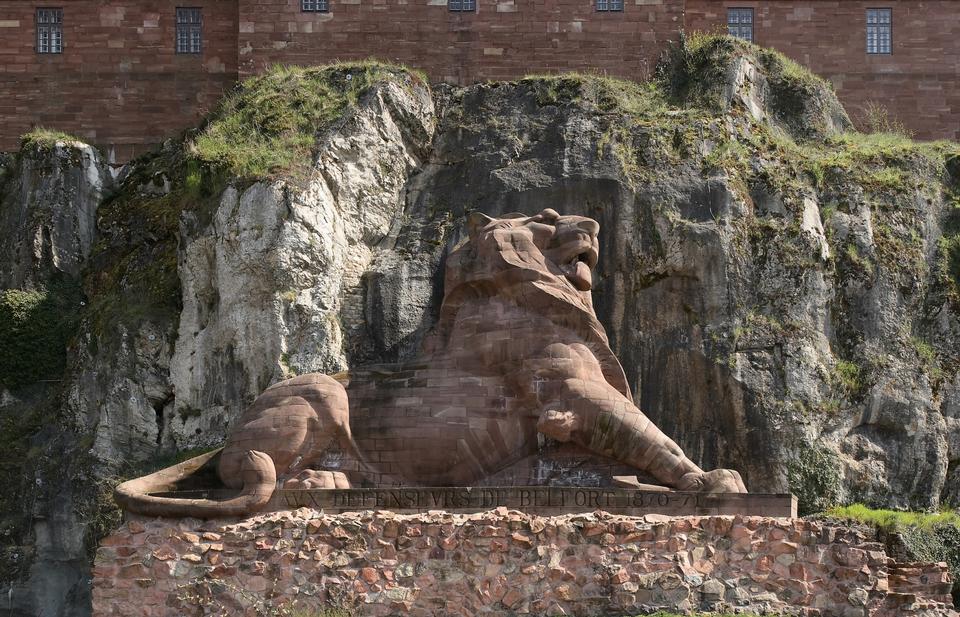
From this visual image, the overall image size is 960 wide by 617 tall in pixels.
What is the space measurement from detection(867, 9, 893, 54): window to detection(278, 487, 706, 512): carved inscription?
1882 cm

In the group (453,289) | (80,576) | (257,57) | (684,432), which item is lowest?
(80,576)

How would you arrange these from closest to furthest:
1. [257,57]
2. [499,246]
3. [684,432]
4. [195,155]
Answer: [499,246]
[684,432]
[195,155]
[257,57]

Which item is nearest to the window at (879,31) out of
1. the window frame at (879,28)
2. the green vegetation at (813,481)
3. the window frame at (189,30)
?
the window frame at (879,28)

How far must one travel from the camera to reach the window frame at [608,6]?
3750 cm

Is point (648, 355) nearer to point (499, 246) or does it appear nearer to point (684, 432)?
point (684, 432)

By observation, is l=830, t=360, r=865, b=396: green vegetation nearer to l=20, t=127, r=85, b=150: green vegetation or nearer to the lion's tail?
the lion's tail

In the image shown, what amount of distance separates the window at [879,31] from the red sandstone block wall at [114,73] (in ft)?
44.5

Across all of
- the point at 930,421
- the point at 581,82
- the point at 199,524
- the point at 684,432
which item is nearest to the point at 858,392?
the point at 930,421

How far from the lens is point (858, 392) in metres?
31.3

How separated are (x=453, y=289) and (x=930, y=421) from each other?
976 centimetres

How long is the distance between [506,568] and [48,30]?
840 inches

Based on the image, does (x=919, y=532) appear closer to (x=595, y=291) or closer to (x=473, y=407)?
(x=595, y=291)

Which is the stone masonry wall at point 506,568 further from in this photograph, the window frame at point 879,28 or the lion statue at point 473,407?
the window frame at point 879,28

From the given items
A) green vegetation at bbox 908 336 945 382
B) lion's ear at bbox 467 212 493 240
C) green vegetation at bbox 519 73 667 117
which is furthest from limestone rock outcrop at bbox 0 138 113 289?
green vegetation at bbox 908 336 945 382
